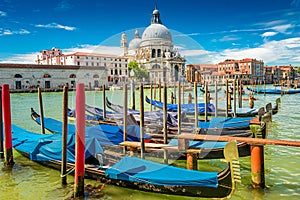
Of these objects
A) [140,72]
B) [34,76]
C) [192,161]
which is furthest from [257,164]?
[34,76]

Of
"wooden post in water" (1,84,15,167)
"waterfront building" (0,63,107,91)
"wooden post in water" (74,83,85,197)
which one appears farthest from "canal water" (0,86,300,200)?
"waterfront building" (0,63,107,91)

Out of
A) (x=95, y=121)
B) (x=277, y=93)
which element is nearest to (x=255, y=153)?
(x=95, y=121)

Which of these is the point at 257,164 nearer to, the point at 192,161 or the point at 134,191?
the point at 192,161

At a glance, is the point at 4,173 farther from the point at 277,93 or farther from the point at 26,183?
the point at 277,93

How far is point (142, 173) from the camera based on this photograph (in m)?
2.80

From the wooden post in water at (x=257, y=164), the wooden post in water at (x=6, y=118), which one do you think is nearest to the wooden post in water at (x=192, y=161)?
the wooden post in water at (x=257, y=164)

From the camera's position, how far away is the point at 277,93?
20328 mm

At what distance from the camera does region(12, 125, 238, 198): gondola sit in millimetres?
2418

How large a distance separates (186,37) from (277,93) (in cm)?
1873

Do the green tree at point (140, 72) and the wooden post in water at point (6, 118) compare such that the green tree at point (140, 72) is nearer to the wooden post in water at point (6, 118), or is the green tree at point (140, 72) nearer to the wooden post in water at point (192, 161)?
the wooden post in water at point (6, 118)

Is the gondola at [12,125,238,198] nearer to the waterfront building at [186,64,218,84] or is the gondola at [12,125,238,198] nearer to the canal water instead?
the canal water

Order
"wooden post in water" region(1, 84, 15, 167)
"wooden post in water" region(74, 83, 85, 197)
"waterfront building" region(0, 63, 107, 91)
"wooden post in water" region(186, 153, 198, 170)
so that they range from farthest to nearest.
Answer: "waterfront building" region(0, 63, 107, 91) < "wooden post in water" region(1, 84, 15, 167) < "wooden post in water" region(186, 153, 198, 170) < "wooden post in water" region(74, 83, 85, 197)

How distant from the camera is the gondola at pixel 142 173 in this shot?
242 cm

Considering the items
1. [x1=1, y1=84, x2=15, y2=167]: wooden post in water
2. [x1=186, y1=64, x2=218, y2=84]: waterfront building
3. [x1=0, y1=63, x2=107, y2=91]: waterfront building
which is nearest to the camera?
[x1=1, y1=84, x2=15, y2=167]: wooden post in water
